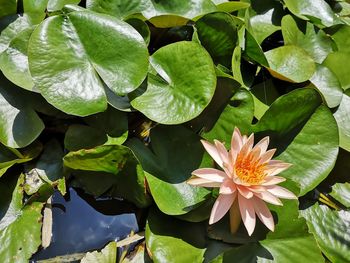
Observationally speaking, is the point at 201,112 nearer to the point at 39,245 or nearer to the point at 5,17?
the point at 39,245

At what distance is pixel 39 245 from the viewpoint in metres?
1.37

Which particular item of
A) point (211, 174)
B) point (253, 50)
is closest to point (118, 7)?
point (253, 50)

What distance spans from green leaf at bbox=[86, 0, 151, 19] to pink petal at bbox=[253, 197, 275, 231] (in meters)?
0.81

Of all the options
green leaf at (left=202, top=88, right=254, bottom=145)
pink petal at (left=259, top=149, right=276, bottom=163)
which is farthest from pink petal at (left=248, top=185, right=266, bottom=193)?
green leaf at (left=202, top=88, right=254, bottom=145)

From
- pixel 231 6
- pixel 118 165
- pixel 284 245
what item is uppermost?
pixel 231 6

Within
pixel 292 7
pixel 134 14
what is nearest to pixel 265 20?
pixel 292 7

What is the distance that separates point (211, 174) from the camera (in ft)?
4.17

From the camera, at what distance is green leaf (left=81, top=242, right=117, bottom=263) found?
4.37ft

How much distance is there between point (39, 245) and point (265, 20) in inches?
50.7

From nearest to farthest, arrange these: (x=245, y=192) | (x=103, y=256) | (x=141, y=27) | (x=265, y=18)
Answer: (x=245, y=192)
(x=103, y=256)
(x=141, y=27)
(x=265, y=18)

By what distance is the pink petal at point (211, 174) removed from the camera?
1.26 meters

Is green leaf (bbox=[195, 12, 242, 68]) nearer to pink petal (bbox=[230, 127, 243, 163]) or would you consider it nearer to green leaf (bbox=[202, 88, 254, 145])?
green leaf (bbox=[202, 88, 254, 145])

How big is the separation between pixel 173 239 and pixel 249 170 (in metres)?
0.32

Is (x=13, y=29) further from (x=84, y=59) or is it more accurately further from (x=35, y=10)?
(x=84, y=59)
